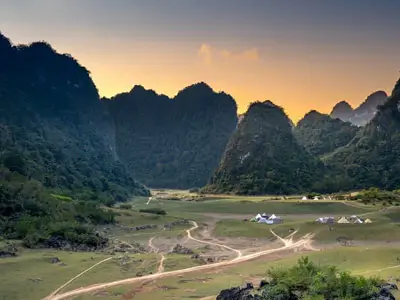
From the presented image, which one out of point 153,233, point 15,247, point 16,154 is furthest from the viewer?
point 16,154

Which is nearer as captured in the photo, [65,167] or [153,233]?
[153,233]

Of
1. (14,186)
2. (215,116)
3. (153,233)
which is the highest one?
(215,116)

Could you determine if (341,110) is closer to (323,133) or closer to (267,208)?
(323,133)

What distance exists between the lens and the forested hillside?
1287 inches

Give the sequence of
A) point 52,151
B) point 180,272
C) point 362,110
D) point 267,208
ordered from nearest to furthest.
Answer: point 180,272
point 267,208
point 52,151
point 362,110

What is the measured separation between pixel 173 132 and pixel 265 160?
67401 mm

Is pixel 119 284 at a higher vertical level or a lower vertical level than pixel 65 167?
lower

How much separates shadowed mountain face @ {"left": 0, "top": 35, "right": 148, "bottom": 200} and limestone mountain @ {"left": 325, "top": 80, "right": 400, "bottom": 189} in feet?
110

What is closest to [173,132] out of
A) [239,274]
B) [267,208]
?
[267,208]

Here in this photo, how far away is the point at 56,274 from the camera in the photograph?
2141cm

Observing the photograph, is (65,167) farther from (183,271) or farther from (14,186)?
(183,271)

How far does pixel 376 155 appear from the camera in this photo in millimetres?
79250

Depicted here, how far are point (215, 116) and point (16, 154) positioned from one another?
94.0 metres

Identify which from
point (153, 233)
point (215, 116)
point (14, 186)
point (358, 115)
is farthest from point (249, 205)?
point (358, 115)
